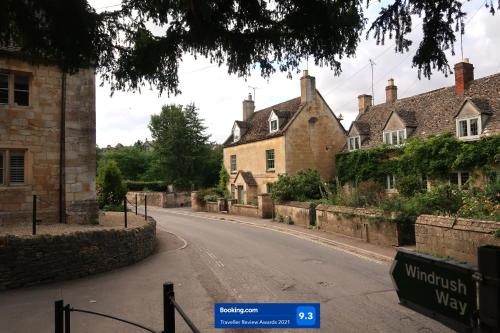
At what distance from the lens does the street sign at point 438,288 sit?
186cm

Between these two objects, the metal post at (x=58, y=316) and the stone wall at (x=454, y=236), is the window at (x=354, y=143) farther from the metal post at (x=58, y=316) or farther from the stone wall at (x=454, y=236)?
the metal post at (x=58, y=316)

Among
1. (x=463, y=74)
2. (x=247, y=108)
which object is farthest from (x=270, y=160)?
(x=463, y=74)

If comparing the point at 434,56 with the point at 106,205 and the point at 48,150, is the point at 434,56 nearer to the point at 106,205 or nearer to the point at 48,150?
the point at 48,150

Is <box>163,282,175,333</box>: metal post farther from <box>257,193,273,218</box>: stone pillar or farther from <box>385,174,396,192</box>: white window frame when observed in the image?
<box>385,174,396,192</box>: white window frame

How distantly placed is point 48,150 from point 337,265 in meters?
11.2

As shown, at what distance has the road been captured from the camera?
→ 23.4ft

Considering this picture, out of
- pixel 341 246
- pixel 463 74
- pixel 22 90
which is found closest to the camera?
pixel 22 90

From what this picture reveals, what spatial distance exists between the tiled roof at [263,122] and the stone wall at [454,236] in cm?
1752

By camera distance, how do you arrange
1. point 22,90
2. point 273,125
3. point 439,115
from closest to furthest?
point 22,90, point 439,115, point 273,125

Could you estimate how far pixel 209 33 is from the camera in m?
4.43

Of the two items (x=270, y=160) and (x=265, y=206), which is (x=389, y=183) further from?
(x=270, y=160)

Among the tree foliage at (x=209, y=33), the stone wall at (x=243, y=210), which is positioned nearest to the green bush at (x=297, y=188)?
the stone wall at (x=243, y=210)

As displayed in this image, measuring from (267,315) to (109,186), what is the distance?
750 inches

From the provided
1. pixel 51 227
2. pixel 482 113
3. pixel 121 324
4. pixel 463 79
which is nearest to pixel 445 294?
pixel 121 324
